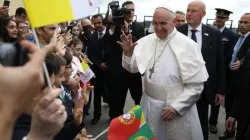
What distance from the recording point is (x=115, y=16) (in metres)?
4.43

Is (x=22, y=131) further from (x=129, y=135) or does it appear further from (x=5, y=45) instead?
(x=129, y=135)

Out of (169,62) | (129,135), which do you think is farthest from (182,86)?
(129,135)

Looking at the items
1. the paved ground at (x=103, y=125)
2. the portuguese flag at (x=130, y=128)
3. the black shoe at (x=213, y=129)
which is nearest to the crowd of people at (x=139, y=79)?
the black shoe at (x=213, y=129)

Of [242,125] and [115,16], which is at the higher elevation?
[115,16]

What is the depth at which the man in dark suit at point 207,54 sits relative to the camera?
161 inches

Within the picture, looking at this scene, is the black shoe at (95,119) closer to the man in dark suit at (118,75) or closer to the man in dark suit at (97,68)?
the man in dark suit at (97,68)

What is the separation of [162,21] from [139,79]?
2082mm

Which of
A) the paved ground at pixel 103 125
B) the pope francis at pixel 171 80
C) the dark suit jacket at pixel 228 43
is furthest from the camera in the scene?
the dark suit jacket at pixel 228 43

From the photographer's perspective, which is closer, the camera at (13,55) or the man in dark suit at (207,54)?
the camera at (13,55)

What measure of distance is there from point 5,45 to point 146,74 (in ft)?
8.03

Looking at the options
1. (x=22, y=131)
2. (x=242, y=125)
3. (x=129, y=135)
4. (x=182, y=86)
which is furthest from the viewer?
(x=182, y=86)

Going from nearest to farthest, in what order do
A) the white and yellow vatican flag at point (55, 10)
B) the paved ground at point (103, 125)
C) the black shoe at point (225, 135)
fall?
the white and yellow vatican flag at point (55, 10)
the black shoe at point (225, 135)
the paved ground at point (103, 125)

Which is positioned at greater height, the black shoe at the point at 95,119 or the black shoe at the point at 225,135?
the black shoe at the point at 95,119

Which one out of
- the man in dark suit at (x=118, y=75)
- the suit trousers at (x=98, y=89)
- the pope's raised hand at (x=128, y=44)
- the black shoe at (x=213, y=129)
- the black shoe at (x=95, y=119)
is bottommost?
the black shoe at (x=213, y=129)
